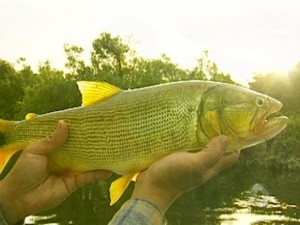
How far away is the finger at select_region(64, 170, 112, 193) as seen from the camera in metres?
4.71

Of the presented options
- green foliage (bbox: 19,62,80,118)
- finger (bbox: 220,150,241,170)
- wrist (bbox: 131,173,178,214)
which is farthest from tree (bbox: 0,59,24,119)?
wrist (bbox: 131,173,178,214)

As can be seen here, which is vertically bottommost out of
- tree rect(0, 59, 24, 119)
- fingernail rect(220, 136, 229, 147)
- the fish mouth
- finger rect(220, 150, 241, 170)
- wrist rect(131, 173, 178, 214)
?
tree rect(0, 59, 24, 119)

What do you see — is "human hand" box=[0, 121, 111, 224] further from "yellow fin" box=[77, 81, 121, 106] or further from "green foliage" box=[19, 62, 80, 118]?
"green foliage" box=[19, 62, 80, 118]

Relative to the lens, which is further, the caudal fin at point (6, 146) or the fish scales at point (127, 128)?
the caudal fin at point (6, 146)

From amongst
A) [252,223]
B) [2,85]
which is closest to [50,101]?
[2,85]

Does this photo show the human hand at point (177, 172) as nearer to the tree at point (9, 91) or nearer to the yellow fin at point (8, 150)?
the yellow fin at point (8, 150)

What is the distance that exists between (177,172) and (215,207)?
24215 mm

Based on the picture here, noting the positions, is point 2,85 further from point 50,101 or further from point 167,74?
point 167,74

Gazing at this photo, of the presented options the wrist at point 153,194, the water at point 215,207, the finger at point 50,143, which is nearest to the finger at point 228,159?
the wrist at point 153,194

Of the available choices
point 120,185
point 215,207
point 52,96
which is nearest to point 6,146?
point 120,185

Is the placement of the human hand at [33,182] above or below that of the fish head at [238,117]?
below

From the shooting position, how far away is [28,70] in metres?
80.2

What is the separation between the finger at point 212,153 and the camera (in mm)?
4156

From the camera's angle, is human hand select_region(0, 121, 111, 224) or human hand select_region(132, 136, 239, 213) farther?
human hand select_region(0, 121, 111, 224)
